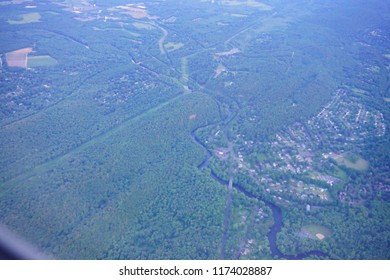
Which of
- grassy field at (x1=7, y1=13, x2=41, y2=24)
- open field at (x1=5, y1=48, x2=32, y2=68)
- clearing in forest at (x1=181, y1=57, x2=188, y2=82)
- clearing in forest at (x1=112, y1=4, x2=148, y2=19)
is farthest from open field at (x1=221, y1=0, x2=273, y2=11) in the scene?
open field at (x1=5, y1=48, x2=32, y2=68)

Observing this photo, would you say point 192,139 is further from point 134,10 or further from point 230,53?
point 134,10

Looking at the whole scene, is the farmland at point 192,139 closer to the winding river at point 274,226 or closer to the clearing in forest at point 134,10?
the winding river at point 274,226

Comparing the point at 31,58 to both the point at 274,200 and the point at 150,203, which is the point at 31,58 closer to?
the point at 150,203

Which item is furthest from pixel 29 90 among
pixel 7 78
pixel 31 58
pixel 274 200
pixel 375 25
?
pixel 375 25

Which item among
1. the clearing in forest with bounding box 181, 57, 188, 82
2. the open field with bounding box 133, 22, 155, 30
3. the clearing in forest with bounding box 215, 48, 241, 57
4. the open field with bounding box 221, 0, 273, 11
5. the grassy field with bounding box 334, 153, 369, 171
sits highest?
the open field with bounding box 221, 0, 273, 11

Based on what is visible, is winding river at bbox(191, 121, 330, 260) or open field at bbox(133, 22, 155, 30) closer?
winding river at bbox(191, 121, 330, 260)

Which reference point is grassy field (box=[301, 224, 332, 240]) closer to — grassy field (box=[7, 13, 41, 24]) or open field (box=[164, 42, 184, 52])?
open field (box=[164, 42, 184, 52])
